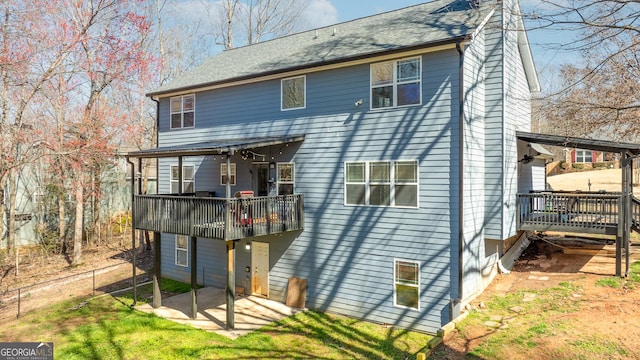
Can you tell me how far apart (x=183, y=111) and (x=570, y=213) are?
46.4ft

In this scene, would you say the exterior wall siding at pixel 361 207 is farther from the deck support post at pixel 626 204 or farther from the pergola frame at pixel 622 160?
the deck support post at pixel 626 204

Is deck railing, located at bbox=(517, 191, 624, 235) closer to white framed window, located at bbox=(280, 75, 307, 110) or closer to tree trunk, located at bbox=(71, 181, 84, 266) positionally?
white framed window, located at bbox=(280, 75, 307, 110)

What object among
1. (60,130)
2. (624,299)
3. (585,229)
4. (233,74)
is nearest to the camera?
(624,299)

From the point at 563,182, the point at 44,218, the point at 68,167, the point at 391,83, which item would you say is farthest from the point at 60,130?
the point at 563,182

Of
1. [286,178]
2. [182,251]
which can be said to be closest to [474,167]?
[286,178]

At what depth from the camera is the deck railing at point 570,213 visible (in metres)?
10.3

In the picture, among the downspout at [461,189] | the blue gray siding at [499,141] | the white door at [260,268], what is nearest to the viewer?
the downspout at [461,189]

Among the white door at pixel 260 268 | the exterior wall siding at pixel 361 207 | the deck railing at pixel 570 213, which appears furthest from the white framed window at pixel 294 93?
the deck railing at pixel 570 213

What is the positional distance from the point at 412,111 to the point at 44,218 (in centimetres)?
2086

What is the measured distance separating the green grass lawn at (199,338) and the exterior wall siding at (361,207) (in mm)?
845

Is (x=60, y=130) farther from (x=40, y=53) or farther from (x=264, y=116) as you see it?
(x=264, y=116)

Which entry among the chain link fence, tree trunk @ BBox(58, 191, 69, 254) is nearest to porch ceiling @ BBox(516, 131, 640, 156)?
the chain link fence

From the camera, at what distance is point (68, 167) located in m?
20.3

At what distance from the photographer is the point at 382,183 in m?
10.9
